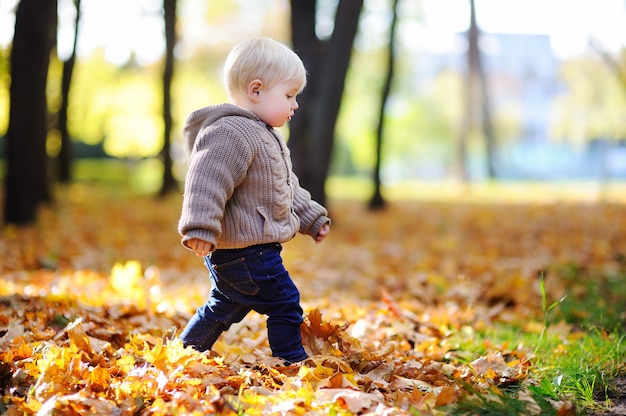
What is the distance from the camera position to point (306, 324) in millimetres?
3145

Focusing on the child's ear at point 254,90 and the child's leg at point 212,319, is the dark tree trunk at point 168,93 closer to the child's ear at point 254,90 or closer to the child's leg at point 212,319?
the child's ear at point 254,90

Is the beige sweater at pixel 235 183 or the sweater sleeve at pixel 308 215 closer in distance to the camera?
the beige sweater at pixel 235 183

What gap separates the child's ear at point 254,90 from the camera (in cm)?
292

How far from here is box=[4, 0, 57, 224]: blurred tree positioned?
31.0 feet

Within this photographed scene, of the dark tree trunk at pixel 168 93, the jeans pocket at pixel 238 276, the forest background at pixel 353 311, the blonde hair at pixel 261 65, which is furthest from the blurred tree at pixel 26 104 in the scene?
the jeans pocket at pixel 238 276

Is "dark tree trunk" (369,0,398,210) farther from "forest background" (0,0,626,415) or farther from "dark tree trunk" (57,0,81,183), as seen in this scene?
"dark tree trunk" (57,0,81,183)

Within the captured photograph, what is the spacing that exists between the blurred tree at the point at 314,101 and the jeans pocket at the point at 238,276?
7.17 meters

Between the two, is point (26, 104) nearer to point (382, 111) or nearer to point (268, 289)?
point (268, 289)

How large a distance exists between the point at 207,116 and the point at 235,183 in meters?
0.36

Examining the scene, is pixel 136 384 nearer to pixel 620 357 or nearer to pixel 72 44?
pixel 620 357

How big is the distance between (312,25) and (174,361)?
7959 millimetres

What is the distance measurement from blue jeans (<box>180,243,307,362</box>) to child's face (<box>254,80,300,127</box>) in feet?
1.87

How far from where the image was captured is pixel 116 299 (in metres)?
4.79

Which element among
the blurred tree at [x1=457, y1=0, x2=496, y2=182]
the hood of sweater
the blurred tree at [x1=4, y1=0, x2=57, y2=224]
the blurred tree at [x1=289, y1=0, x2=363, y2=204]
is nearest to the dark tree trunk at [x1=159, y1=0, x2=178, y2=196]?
the blurred tree at [x1=4, y1=0, x2=57, y2=224]
